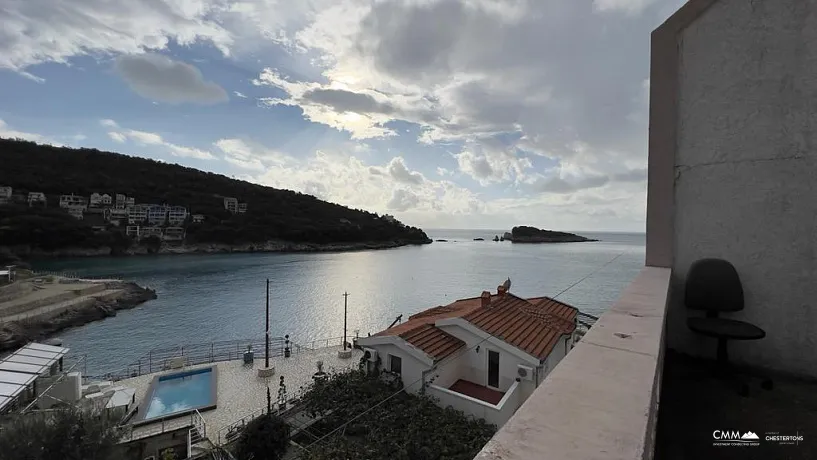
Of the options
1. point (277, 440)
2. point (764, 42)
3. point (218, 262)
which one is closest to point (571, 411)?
point (764, 42)

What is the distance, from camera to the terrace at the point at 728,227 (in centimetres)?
236

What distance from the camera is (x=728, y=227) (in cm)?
336

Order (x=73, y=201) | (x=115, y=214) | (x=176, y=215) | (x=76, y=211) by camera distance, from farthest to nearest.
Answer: (x=176, y=215) < (x=115, y=214) < (x=73, y=201) < (x=76, y=211)

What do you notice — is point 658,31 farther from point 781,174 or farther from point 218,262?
point 218,262

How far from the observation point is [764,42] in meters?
3.17

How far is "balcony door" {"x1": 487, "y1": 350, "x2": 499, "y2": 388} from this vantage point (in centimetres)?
1154

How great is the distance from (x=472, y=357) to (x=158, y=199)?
11479cm

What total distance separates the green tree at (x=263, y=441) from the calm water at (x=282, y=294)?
51.3ft

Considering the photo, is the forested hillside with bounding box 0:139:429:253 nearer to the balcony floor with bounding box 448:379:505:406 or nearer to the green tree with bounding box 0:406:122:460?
the green tree with bounding box 0:406:122:460

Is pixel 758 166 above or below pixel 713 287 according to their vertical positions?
above

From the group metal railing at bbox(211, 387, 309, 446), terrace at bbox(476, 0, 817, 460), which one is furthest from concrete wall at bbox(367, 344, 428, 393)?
terrace at bbox(476, 0, 817, 460)

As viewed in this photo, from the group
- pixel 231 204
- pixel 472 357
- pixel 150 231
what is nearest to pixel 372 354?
pixel 472 357

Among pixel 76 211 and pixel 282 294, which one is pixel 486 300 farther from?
pixel 76 211

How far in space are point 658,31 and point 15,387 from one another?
16.9 m
